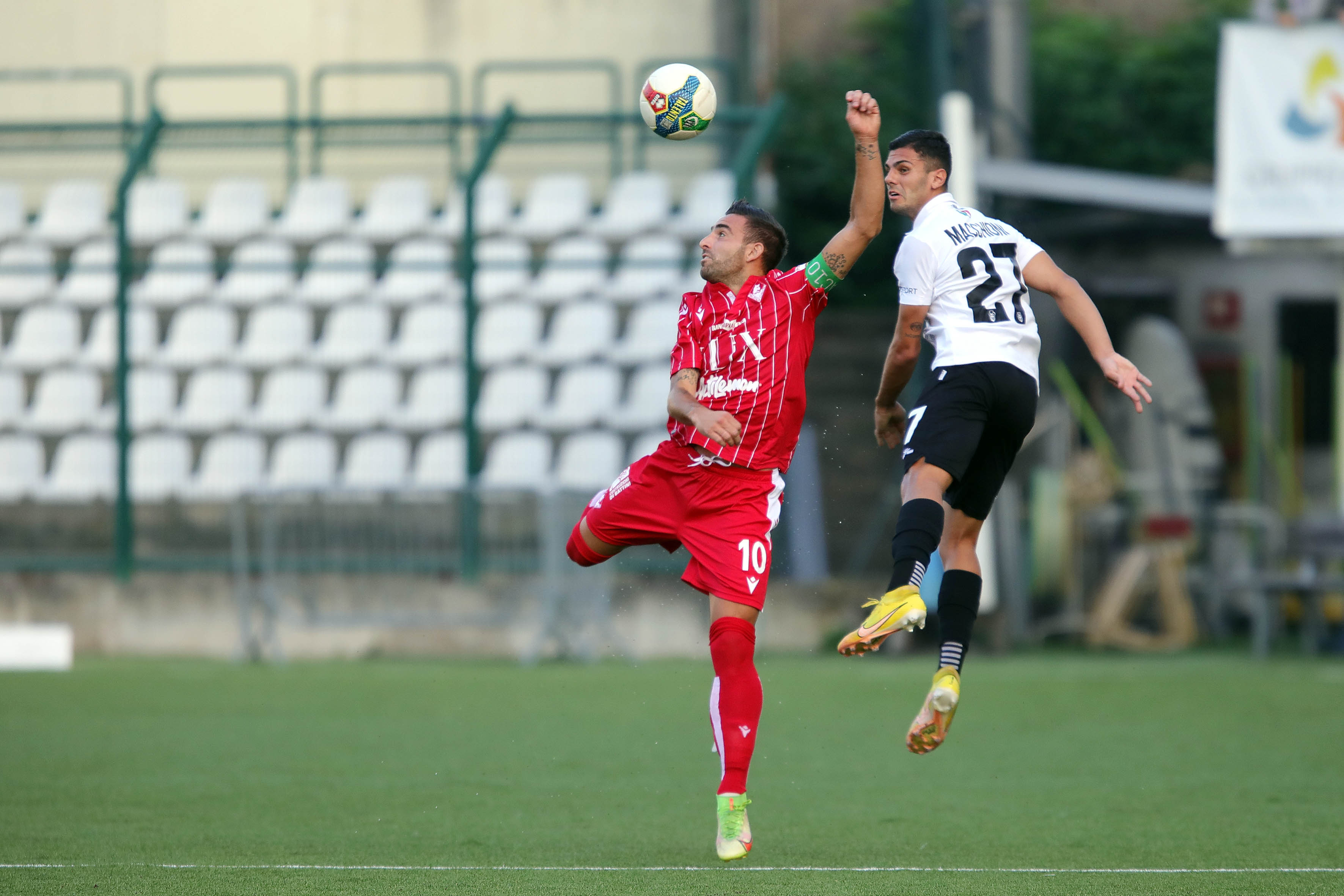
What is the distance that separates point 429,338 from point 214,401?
6.77ft

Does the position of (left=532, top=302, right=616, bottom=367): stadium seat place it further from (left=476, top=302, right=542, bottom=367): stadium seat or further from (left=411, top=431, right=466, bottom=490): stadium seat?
(left=411, top=431, right=466, bottom=490): stadium seat

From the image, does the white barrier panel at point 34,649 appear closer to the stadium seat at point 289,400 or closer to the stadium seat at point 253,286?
the stadium seat at point 289,400

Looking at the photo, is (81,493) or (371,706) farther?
(81,493)

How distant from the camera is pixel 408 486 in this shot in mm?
13922

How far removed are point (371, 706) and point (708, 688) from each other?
2421 mm

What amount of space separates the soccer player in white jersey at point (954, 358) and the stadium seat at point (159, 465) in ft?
33.5

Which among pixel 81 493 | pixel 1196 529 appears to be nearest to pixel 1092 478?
pixel 1196 529

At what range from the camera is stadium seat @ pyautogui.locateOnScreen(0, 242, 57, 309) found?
17.1 m

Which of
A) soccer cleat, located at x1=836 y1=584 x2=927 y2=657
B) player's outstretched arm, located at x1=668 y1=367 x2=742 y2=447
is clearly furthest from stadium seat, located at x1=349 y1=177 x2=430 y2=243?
soccer cleat, located at x1=836 y1=584 x2=927 y2=657

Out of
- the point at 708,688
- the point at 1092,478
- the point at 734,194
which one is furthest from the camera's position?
the point at 1092,478

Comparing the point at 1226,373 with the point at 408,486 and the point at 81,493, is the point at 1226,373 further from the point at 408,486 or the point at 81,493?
the point at 81,493

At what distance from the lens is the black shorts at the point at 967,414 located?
6.42 metres

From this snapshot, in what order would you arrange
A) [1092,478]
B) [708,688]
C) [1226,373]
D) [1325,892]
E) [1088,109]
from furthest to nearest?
[1088,109] < [1226,373] < [1092,478] < [708,688] < [1325,892]

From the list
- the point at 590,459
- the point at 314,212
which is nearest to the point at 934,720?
the point at 590,459
